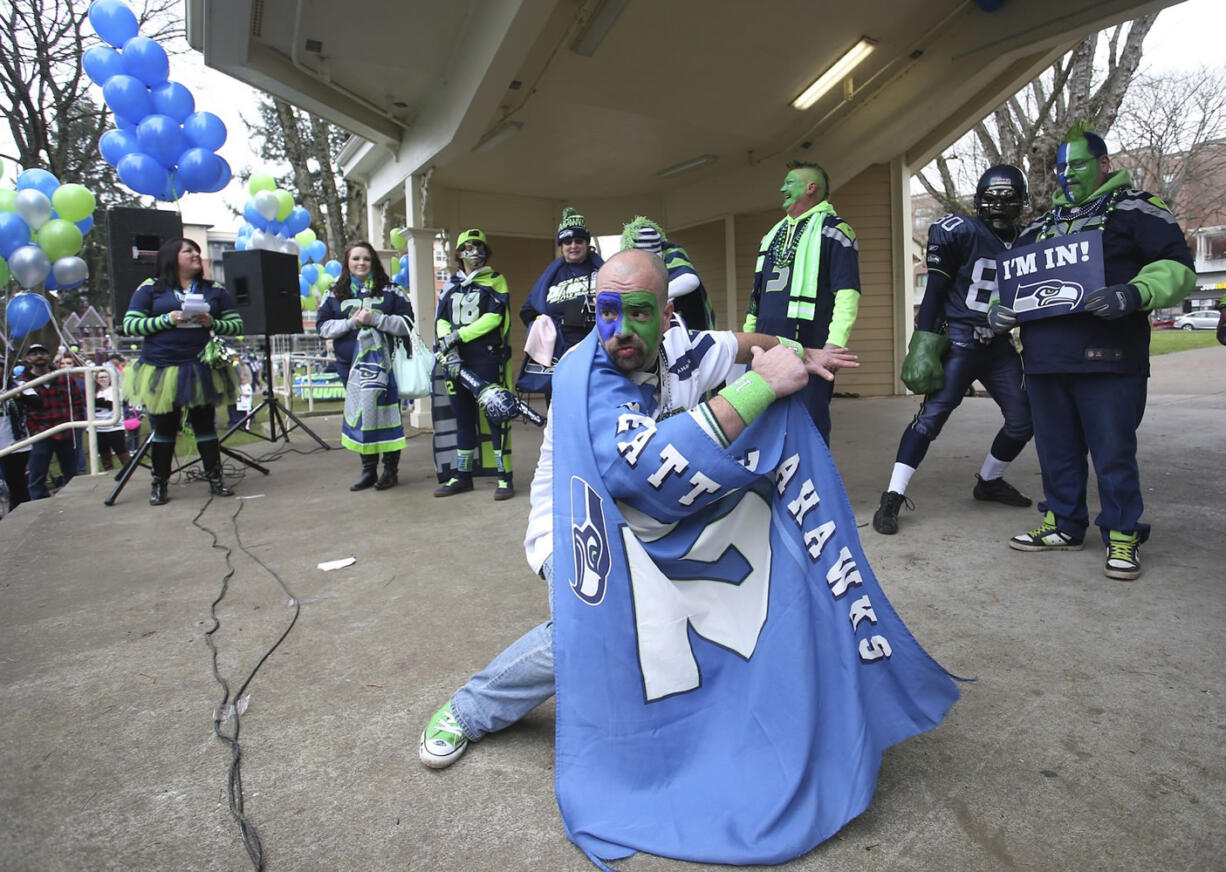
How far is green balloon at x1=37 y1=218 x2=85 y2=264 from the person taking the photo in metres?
9.55

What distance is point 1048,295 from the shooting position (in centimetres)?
328

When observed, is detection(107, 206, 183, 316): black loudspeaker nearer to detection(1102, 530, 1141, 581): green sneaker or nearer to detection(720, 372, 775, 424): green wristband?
detection(720, 372, 775, 424): green wristband

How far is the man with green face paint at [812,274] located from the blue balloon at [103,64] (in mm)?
8849

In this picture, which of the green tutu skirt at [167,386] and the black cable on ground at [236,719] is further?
the green tutu skirt at [167,386]

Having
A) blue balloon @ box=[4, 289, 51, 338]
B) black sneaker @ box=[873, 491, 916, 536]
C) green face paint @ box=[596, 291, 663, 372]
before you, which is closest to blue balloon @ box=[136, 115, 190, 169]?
blue balloon @ box=[4, 289, 51, 338]

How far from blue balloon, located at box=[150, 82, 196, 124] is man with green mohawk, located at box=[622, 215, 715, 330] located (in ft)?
24.7

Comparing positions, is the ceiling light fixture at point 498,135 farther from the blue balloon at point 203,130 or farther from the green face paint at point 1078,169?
the green face paint at point 1078,169

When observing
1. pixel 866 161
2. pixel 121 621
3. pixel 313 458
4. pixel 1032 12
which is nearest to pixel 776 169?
pixel 866 161

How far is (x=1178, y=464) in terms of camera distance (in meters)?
5.23

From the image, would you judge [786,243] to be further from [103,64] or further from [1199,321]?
[1199,321]

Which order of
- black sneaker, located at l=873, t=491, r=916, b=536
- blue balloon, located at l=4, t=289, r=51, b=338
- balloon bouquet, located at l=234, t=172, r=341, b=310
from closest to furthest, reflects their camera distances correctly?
black sneaker, located at l=873, t=491, r=916, b=536
blue balloon, located at l=4, t=289, r=51, b=338
balloon bouquet, located at l=234, t=172, r=341, b=310

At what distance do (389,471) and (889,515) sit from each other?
3.89 metres

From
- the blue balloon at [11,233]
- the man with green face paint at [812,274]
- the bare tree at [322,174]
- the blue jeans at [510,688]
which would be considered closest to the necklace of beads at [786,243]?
the man with green face paint at [812,274]

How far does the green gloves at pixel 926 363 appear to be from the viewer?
4.01 m
